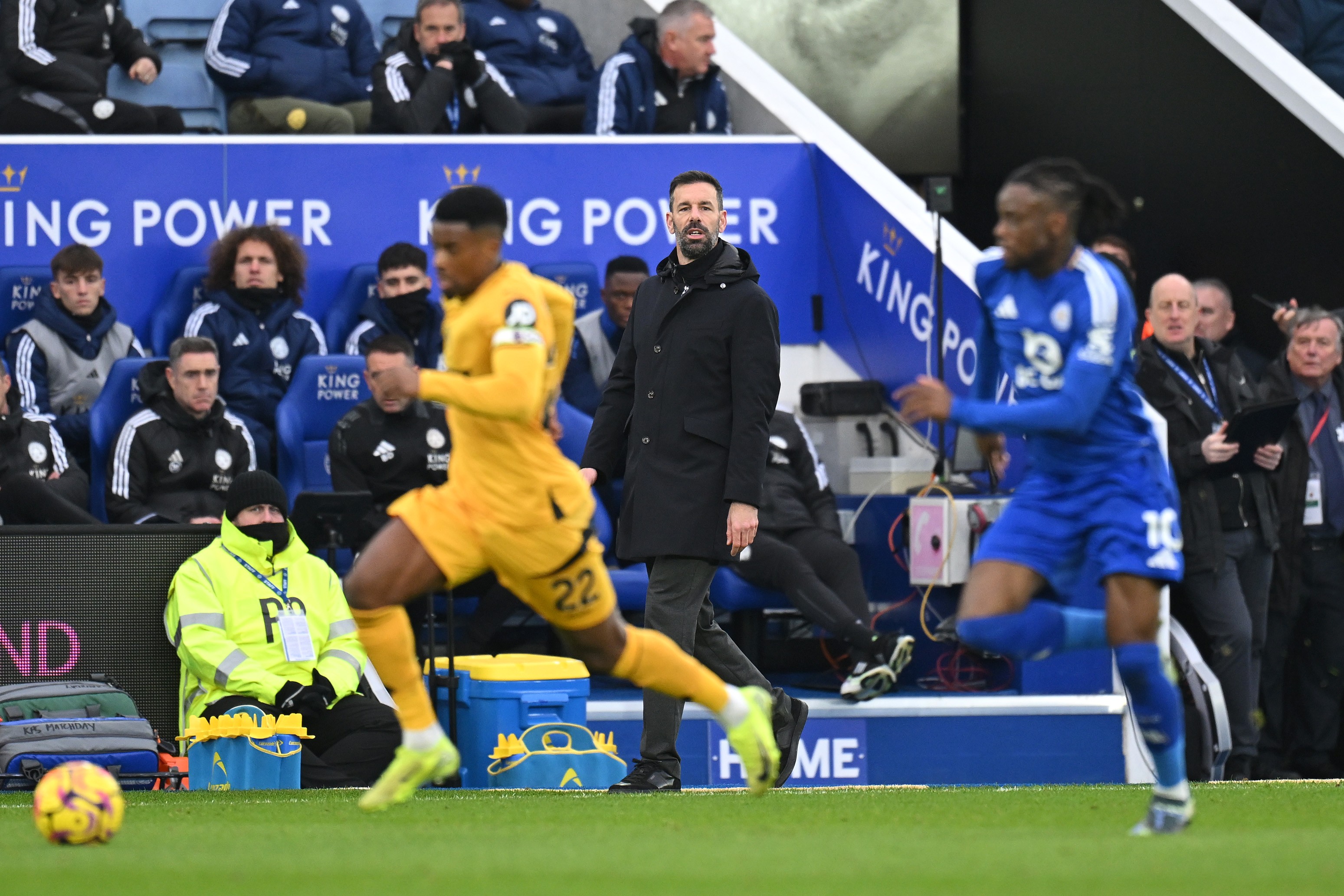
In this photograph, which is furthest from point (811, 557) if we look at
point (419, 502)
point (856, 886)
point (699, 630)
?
point (856, 886)

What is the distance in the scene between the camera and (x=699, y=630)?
650 cm

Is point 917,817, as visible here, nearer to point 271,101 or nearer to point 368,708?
point 368,708

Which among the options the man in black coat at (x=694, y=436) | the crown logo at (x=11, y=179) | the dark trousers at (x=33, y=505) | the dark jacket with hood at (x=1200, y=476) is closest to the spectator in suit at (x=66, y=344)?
the dark trousers at (x=33, y=505)

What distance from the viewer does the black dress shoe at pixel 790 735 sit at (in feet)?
22.1

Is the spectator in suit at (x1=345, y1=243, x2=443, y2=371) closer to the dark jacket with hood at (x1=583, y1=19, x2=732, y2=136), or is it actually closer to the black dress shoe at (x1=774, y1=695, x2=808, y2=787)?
the dark jacket with hood at (x1=583, y1=19, x2=732, y2=136)

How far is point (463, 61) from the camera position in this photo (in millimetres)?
10328

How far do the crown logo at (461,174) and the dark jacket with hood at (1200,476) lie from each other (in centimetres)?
366

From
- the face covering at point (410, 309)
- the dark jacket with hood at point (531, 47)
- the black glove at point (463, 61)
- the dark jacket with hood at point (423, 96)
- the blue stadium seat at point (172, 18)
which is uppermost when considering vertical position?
the blue stadium seat at point (172, 18)

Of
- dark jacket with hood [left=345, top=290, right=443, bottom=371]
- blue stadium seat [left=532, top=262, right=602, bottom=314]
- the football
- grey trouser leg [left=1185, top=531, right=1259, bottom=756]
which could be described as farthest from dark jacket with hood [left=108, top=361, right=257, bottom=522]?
grey trouser leg [left=1185, top=531, right=1259, bottom=756]

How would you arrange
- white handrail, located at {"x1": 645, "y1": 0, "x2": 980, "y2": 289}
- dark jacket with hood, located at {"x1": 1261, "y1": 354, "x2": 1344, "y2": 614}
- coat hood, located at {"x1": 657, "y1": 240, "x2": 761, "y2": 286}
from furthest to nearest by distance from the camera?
1. white handrail, located at {"x1": 645, "y1": 0, "x2": 980, "y2": 289}
2. dark jacket with hood, located at {"x1": 1261, "y1": 354, "x2": 1344, "y2": 614}
3. coat hood, located at {"x1": 657, "y1": 240, "x2": 761, "y2": 286}

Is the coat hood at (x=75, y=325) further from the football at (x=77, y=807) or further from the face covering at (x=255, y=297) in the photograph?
the football at (x=77, y=807)

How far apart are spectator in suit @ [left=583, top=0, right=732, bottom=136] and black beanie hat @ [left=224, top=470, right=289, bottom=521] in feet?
12.5

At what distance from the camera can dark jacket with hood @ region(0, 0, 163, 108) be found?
1012 cm

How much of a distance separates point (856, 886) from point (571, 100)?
7.91 m
